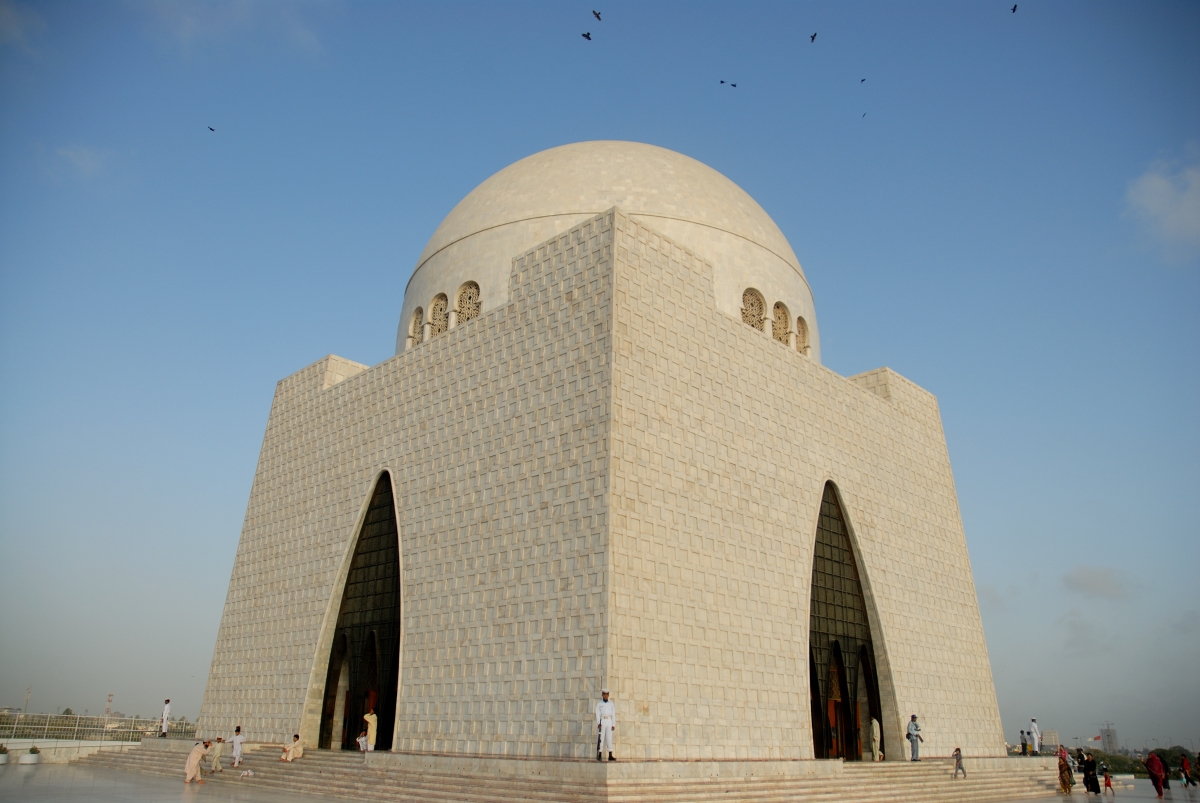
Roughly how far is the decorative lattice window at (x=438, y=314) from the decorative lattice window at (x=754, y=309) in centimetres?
511

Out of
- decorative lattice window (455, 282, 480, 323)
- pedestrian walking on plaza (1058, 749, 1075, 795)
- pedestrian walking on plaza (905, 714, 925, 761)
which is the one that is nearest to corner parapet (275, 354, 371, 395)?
decorative lattice window (455, 282, 480, 323)

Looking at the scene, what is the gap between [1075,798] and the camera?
1138 cm

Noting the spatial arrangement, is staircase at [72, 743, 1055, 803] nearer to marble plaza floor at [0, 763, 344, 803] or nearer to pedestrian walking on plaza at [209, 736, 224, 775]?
pedestrian walking on plaza at [209, 736, 224, 775]

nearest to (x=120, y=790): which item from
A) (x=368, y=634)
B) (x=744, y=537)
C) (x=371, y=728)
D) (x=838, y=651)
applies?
(x=371, y=728)

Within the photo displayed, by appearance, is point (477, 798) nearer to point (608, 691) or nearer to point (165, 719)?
point (608, 691)

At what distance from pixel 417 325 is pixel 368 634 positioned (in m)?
5.62

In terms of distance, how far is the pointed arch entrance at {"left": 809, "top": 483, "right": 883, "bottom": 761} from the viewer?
1217 centimetres

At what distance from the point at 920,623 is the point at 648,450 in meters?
6.93

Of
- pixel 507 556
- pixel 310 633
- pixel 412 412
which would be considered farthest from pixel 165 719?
pixel 507 556

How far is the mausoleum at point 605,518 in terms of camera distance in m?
9.51

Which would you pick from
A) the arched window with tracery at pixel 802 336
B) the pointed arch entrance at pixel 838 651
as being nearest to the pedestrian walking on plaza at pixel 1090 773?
the pointed arch entrance at pixel 838 651

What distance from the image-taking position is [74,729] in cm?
1485

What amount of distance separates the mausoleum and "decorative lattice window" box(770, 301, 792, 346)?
0.17ft

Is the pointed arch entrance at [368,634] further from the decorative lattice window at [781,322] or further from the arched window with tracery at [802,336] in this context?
the arched window with tracery at [802,336]
